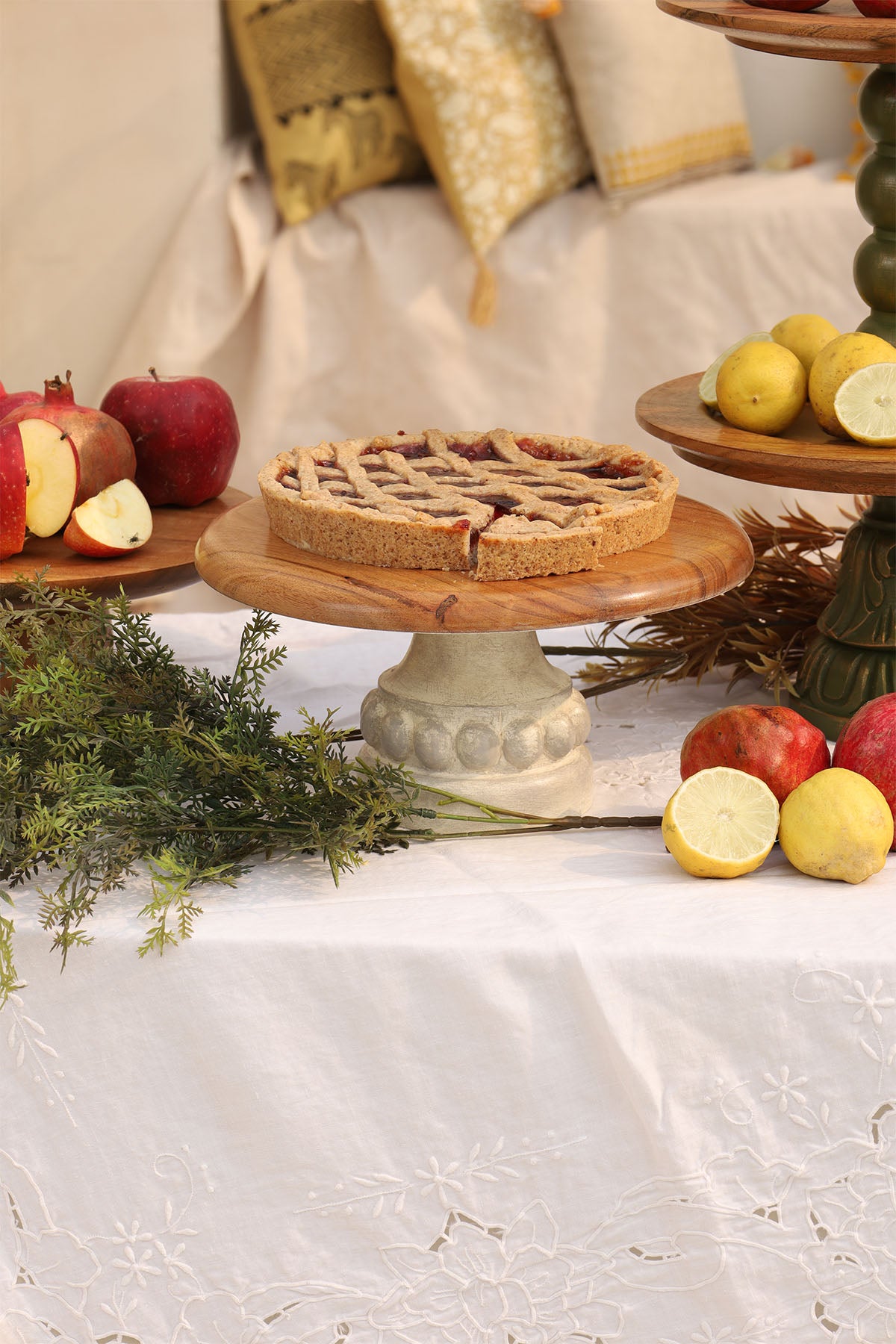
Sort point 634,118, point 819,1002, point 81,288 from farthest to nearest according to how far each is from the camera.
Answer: point 81,288 → point 634,118 → point 819,1002

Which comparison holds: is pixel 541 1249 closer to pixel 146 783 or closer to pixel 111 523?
pixel 146 783

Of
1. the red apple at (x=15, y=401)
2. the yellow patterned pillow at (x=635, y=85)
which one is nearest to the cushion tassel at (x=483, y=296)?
the yellow patterned pillow at (x=635, y=85)

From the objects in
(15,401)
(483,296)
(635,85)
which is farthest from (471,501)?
(635,85)

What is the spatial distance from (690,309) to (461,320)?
16.6 inches

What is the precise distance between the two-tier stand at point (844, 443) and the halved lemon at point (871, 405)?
0.01 meters

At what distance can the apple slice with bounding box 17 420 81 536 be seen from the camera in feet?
3.59

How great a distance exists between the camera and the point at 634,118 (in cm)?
260

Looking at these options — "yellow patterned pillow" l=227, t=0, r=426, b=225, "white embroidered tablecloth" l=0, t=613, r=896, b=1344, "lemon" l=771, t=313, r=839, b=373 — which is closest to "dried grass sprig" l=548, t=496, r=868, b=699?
"lemon" l=771, t=313, r=839, b=373

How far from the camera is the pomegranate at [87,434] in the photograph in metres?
1.11

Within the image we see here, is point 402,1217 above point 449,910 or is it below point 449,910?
below

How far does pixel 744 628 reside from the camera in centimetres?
126

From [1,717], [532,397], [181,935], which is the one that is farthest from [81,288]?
[181,935]

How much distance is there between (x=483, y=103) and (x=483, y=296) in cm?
33

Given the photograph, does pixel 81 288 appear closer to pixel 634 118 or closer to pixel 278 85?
pixel 278 85
